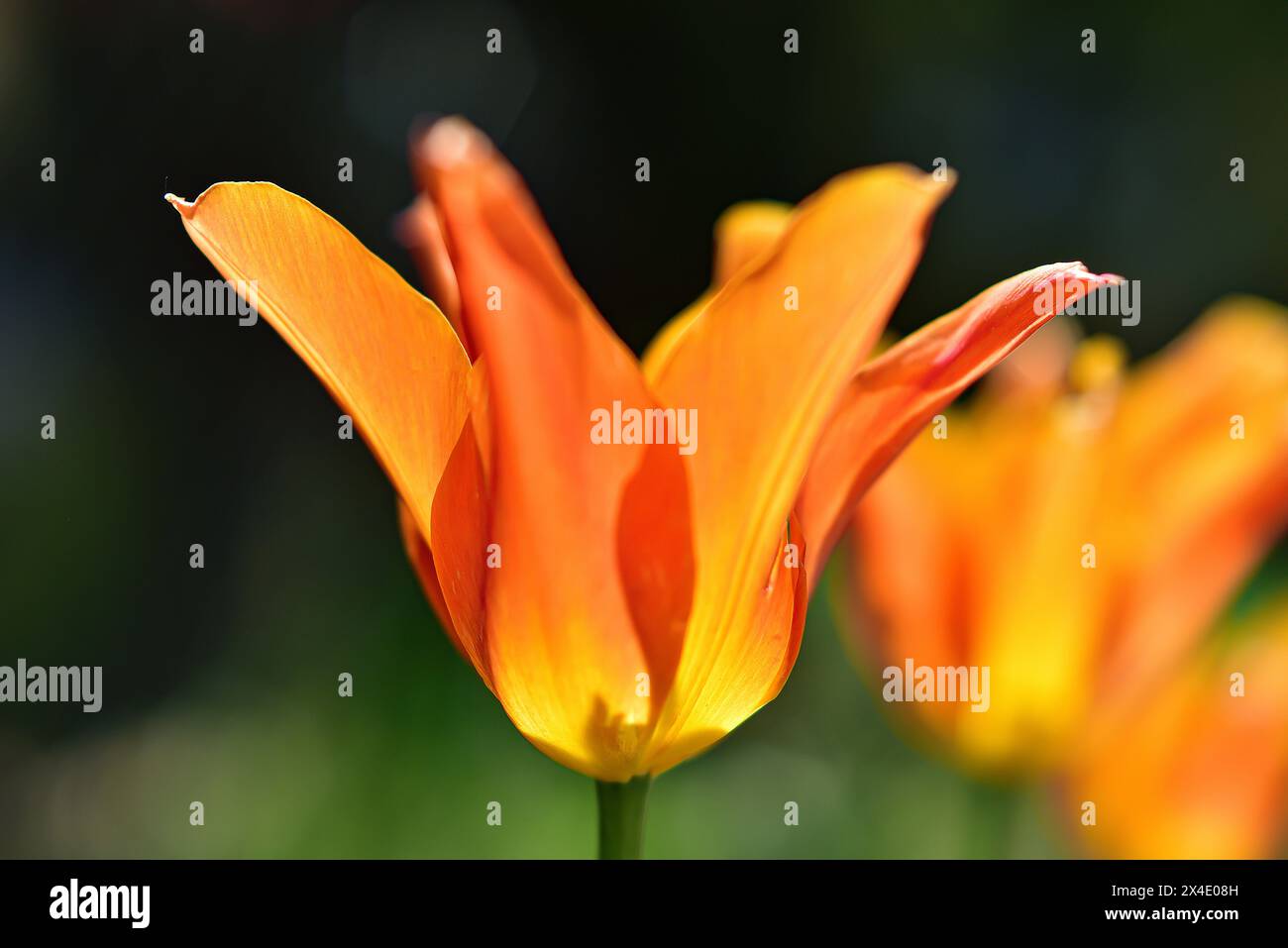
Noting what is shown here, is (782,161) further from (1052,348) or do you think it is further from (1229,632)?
(1052,348)

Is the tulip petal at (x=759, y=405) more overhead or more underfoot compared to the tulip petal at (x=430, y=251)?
more underfoot

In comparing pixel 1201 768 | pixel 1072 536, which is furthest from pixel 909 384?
pixel 1201 768

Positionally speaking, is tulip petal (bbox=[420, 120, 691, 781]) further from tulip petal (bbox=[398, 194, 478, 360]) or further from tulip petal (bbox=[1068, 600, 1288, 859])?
tulip petal (bbox=[1068, 600, 1288, 859])

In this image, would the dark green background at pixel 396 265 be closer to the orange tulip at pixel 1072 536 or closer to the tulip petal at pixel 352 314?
the orange tulip at pixel 1072 536

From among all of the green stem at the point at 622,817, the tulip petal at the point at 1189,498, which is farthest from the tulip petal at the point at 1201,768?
the green stem at the point at 622,817

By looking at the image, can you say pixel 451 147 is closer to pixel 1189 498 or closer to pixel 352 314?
pixel 352 314
